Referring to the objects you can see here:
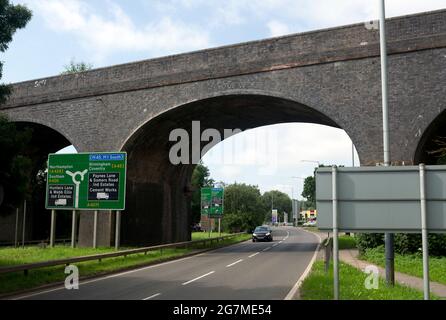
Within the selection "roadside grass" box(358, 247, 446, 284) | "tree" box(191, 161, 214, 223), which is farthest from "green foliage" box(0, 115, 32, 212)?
"tree" box(191, 161, 214, 223)

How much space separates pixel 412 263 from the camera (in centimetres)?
1638

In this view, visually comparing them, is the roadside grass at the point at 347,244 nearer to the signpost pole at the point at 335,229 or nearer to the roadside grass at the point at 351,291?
the roadside grass at the point at 351,291

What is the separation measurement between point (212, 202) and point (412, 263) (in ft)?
95.5

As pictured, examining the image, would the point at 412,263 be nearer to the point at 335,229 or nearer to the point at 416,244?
the point at 416,244

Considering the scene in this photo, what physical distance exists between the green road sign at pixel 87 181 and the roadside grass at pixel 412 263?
11000 millimetres

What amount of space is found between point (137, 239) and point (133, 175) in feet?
12.3

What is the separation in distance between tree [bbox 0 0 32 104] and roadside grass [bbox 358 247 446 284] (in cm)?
1341

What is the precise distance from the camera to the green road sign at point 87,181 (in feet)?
72.3

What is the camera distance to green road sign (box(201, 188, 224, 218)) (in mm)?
44125

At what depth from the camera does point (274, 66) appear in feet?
73.7

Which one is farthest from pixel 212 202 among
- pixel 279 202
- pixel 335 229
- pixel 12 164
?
pixel 279 202

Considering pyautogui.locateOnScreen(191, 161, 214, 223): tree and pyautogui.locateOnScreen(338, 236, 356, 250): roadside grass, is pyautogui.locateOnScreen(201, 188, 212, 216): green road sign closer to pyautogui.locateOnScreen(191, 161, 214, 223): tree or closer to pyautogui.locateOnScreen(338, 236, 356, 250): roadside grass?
pyautogui.locateOnScreen(338, 236, 356, 250): roadside grass

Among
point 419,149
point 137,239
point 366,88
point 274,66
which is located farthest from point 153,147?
point 419,149
